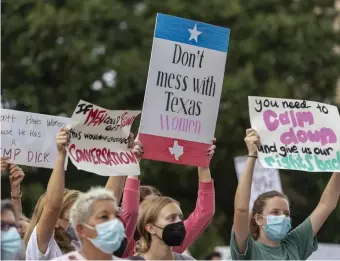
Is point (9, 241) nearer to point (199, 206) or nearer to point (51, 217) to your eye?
point (51, 217)

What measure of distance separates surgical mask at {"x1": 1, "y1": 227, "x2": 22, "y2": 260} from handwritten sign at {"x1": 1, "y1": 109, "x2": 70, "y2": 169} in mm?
1804

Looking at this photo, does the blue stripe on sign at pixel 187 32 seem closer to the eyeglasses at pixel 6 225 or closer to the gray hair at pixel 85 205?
the gray hair at pixel 85 205

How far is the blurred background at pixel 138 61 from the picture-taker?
1922 cm

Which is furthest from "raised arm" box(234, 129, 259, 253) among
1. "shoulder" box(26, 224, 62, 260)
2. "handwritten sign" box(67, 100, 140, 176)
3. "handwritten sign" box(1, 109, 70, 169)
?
"handwritten sign" box(1, 109, 70, 169)

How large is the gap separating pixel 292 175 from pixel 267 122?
15.0 metres

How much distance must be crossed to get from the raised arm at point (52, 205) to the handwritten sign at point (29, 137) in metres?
1.33

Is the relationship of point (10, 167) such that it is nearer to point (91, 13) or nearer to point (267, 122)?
point (267, 122)

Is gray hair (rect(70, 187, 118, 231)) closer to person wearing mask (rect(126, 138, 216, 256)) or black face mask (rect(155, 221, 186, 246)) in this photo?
black face mask (rect(155, 221, 186, 246))

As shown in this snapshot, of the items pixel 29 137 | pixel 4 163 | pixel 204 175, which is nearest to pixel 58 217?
pixel 4 163

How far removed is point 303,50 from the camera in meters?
20.7

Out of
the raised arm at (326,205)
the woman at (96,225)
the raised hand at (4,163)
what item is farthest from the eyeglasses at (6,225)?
the raised arm at (326,205)

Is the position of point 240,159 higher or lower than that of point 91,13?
lower

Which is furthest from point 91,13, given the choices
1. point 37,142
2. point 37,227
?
point 37,227

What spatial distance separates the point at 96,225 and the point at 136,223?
84cm
